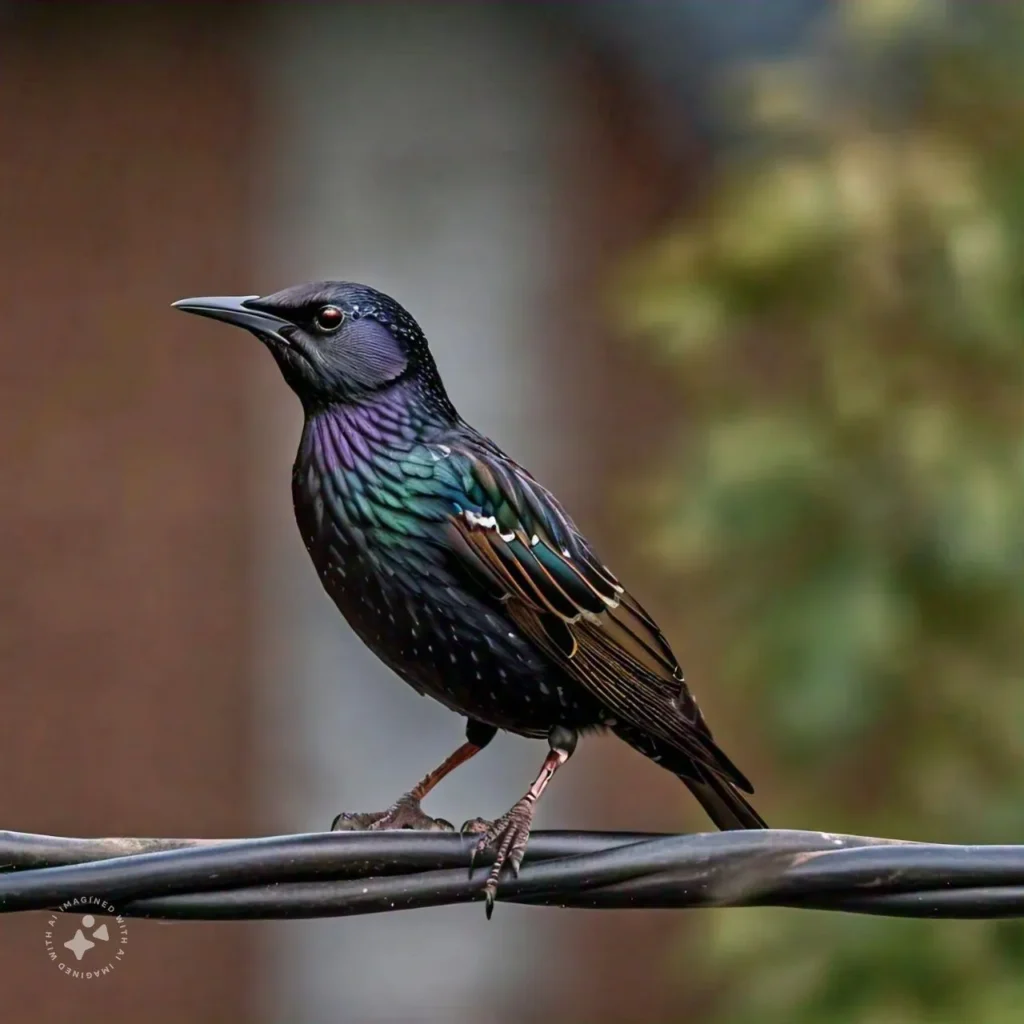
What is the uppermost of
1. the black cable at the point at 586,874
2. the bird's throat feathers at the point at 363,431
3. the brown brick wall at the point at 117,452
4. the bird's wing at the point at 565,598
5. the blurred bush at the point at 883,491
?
the brown brick wall at the point at 117,452

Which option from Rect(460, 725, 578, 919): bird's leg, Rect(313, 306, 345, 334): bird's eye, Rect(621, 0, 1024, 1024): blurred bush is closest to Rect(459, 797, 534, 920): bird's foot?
Rect(460, 725, 578, 919): bird's leg

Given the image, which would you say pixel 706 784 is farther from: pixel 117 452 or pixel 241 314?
pixel 117 452

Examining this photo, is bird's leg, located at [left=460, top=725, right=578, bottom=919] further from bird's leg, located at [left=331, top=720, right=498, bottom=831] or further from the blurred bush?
the blurred bush

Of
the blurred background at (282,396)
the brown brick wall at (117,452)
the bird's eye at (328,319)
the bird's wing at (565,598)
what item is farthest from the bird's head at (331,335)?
the brown brick wall at (117,452)

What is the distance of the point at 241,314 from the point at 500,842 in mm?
578

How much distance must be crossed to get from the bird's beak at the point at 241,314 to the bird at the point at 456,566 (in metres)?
0.06

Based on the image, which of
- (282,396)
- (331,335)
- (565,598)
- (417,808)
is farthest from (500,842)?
(282,396)

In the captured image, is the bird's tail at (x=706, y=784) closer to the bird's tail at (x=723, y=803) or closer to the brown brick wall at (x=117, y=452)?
the bird's tail at (x=723, y=803)

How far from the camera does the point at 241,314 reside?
174cm

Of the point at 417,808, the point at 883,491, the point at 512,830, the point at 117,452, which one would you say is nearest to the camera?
the point at 512,830

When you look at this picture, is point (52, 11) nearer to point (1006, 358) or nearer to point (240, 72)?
point (240, 72)

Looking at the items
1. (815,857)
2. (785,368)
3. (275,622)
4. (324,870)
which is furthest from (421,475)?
(275,622)

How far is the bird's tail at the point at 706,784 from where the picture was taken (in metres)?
2.04

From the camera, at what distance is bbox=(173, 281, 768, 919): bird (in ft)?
6.14
